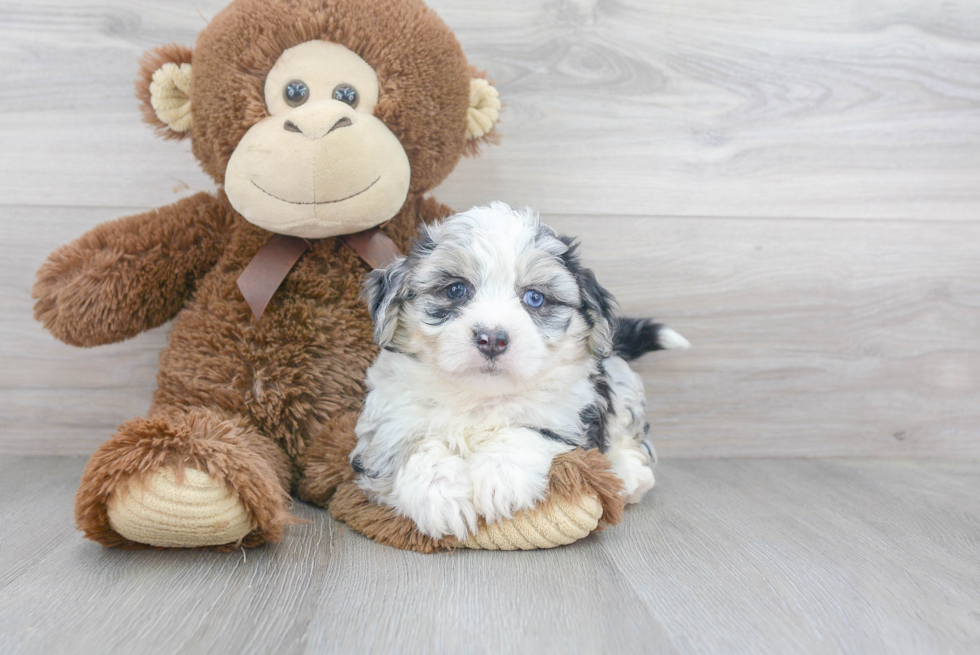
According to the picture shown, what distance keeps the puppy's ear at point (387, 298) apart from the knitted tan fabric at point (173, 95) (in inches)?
26.2

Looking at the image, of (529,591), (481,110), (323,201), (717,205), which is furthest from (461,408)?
(717,205)

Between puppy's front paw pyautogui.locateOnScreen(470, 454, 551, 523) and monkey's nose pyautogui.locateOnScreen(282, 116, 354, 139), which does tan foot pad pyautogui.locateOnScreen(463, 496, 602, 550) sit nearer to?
puppy's front paw pyautogui.locateOnScreen(470, 454, 551, 523)

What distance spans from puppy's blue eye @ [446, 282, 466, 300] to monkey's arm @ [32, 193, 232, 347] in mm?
699

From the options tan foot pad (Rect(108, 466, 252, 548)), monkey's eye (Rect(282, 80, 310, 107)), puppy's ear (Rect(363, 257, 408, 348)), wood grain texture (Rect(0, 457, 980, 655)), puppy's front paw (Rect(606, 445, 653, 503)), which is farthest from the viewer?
puppy's front paw (Rect(606, 445, 653, 503))

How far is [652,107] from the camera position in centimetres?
224

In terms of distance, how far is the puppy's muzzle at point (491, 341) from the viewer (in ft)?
4.51

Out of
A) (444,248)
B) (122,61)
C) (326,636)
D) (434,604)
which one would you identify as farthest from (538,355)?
(122,61)

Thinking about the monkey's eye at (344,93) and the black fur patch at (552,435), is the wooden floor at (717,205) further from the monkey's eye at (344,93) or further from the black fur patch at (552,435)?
the monkey's eye at (344,93)

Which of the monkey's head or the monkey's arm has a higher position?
the monkey's head

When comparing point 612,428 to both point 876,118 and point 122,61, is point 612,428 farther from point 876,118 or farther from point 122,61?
point 122,61

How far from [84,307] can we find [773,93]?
2022mm

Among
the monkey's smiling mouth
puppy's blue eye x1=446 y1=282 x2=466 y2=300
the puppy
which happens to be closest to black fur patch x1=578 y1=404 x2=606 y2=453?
the puppy

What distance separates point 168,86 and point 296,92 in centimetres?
34

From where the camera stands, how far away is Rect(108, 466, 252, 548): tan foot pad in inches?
51.8
